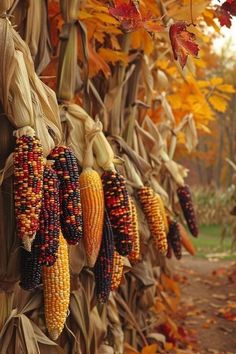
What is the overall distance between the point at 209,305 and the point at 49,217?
19.8ft

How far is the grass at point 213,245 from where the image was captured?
12312 millimetres

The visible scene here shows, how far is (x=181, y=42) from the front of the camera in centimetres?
229

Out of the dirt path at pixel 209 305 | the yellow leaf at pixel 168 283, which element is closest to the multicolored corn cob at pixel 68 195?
the dirt path at pixel 209 305

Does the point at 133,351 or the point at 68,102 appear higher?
the point at 68,102

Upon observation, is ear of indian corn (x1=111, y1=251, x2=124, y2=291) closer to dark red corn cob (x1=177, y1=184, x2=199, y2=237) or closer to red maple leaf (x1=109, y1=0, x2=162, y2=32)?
red maple leaf (x1=109, y1=0, x2=162, y2=32)

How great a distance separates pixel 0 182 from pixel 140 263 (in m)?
2.37

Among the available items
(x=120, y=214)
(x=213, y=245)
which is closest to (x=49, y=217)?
(x=120, y=214)

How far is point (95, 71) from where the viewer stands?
3553 mm

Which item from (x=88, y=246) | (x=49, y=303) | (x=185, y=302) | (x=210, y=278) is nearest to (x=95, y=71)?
(x=88, y=246)

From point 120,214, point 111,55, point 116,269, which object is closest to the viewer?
point 120,214

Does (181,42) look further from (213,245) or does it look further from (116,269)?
(213,245)

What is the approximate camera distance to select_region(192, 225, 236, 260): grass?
12312 mm

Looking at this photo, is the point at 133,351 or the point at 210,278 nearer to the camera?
the point at 133,351

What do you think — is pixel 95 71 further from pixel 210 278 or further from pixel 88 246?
pixel 210 278
